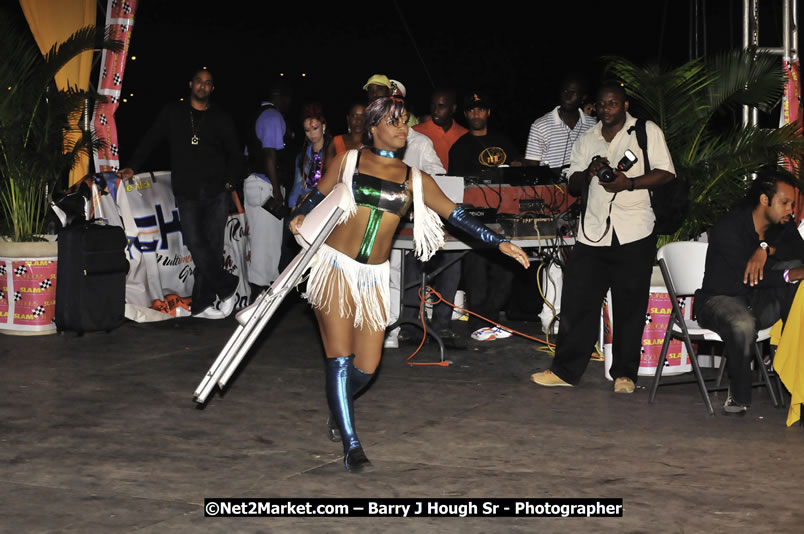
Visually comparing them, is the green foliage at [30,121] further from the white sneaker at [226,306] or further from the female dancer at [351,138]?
the female dancer at [351,138]

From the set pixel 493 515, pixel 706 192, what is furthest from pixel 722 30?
pixel 493 515

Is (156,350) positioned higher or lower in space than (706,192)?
lower

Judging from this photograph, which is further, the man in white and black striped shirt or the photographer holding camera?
the man in white and black striped shirt

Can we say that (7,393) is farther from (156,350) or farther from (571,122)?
(571,122)

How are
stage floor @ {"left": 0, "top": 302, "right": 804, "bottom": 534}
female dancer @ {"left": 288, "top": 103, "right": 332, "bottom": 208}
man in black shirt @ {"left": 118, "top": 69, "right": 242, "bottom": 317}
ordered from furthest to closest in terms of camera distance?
man in black shirt @ {"left": 118, "top": 69, "right": 242, "bottom": 317}
female dancer @ {"left": 288, "top": 103, "right": 332, "bottom": 208}
stage floor @ {"left": 0, "top": 302, "right": 804, "bottom": 534}

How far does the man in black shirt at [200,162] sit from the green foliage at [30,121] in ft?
2.06

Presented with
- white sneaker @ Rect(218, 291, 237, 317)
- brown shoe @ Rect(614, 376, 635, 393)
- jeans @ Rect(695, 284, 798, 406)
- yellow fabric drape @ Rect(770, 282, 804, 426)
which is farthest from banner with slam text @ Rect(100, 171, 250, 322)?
yellow fabric drape @ Rect(770, 282, 804, 426)

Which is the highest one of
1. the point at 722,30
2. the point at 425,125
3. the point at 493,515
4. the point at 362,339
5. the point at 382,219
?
the point at 722,30

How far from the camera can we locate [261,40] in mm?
18000

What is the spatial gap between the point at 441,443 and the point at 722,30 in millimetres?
5592

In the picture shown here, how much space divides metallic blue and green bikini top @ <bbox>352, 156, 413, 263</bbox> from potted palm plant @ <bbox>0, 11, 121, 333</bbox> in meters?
4.51

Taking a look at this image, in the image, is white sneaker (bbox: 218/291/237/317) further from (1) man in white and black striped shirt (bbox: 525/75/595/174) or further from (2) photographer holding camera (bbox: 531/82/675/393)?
(2) photographer holding camera (bbox: 531/82/675/393)

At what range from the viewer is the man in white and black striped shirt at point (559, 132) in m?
9.43

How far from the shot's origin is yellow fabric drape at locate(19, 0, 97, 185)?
9.52 metres
